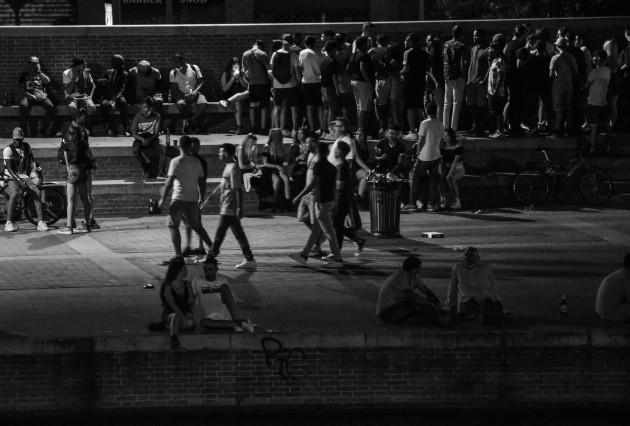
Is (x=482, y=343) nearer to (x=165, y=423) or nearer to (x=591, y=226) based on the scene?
(x=165, y=423)

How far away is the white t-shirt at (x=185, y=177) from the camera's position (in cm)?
1692

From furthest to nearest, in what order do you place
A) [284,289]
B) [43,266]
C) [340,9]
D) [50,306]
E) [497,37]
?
[340,9], [497,37], [43,266], [284,289], [50,306]

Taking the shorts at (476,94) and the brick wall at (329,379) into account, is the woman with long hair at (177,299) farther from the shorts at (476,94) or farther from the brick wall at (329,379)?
the shorts at (476,94)

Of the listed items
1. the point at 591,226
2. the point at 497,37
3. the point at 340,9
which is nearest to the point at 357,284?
the point at 591,226

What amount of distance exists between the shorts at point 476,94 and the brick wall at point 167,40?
2315 mm

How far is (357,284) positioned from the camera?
53.3 feet

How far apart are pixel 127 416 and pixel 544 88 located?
12.2 m

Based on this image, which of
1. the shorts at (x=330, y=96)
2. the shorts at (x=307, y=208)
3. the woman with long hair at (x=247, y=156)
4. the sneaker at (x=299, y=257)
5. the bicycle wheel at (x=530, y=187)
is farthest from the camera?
the shorts at (x=330, y=96)

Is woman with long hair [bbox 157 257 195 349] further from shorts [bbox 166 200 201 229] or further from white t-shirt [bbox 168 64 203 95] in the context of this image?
white t-shirt [bbox 168 64 203 95]

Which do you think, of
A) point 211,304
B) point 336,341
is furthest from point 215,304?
point 336,341

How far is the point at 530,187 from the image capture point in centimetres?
2205

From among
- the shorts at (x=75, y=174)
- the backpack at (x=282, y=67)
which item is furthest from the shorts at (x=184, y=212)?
the backpack at (x=282, y=67)

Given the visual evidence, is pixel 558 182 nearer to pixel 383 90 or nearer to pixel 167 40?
pixel 383 90

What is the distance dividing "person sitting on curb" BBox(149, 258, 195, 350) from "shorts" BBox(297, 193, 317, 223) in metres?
3.70
